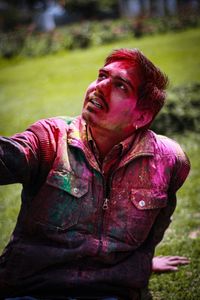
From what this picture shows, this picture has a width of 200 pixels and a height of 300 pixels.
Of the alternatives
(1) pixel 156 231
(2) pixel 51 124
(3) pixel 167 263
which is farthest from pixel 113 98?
(3) pixel 167 263

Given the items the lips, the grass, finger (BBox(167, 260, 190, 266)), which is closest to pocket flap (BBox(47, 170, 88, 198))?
the lips

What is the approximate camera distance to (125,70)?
2.38 metres

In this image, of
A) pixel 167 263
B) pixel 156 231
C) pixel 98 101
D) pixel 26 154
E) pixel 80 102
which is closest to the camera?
pixel 26 154

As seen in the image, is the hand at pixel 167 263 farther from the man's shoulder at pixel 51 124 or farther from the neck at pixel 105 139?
the man's shoulder at pixel 51 124

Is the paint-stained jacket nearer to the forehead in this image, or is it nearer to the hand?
the forehead

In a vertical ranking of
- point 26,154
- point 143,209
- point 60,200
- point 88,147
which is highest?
point 26,154

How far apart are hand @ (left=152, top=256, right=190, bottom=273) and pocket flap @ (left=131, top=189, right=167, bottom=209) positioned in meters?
1.32

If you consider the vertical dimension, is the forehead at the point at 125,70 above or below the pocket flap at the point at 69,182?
above

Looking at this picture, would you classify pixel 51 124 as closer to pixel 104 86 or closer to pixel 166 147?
pixel 104 86

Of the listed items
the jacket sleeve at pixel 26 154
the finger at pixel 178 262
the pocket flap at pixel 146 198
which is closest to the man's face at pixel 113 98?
the jacket sleeve at pixel 26 154

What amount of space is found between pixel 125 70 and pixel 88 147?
1.56ft

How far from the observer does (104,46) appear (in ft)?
67.5

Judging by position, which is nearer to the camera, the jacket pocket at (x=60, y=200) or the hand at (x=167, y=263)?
the jacket pocket at (x=60, y=200)

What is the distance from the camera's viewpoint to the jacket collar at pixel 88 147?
2.43 meters
